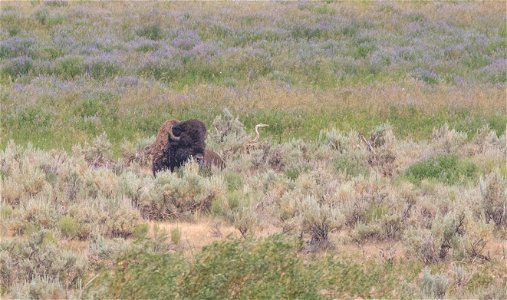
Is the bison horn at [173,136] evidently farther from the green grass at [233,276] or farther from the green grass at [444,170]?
the green grass at [233,276]

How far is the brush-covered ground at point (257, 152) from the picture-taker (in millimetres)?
6383

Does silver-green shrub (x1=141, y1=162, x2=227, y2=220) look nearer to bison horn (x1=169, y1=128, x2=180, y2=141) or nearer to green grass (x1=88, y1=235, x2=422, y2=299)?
bison horn (x1=169, y1=128, x2=180, y2=141)

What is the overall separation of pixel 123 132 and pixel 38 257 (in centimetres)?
802

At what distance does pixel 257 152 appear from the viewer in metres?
12.2

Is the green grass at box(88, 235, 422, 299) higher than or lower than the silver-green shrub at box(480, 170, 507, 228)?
higher

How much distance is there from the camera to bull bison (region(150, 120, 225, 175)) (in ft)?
36.2

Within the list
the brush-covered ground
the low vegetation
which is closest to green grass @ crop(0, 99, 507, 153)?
the brush-covered ground

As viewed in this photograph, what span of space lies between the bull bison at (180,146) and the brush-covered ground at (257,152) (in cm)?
30

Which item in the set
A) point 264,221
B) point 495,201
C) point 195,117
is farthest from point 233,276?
point 195,117

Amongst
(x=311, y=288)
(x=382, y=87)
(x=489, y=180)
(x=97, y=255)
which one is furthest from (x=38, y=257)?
(x=382, y=87)

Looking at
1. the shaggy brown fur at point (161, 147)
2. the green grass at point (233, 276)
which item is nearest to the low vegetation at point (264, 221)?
the green grass at point (233, 276)

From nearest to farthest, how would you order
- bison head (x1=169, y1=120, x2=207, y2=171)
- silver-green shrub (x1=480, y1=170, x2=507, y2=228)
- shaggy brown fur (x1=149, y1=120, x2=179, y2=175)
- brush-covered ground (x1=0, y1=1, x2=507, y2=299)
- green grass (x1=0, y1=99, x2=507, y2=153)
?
brush-covered ground (x1=0, y1=1, x2=507, y2=299) → silver-green shrub (x1=480, y1=170, x2=507, y2=228) → bison head (x1=169, y1=120, x2=207, y2=171) → shaggy brown fur (x1=149, y1=120, x2=179, y2=175) → green grass (x1=0, y1=99, x2=507, y2=153)

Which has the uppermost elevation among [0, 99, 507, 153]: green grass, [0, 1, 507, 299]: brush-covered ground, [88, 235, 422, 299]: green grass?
[88, 235, 422, 299]: green grass

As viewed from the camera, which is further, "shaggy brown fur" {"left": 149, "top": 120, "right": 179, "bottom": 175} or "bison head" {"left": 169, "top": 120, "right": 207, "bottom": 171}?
"shaggy brown fur" {"left": 149, "top": 120, "right": 179, "bottom": 175}
